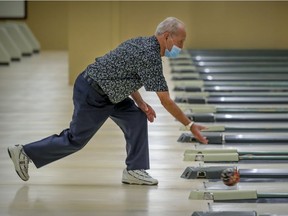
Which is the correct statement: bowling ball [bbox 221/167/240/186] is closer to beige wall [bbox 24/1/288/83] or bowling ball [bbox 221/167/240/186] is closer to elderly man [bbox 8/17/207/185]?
elderly man [bbox 8/17/207/185]

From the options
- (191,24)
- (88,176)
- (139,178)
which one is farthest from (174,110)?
(191,24)

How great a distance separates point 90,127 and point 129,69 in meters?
0.41

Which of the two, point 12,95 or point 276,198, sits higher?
point 276,198

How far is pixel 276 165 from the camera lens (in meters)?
4.86

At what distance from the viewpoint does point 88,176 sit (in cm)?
460

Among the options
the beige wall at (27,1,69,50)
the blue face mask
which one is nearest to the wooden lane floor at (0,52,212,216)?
Result: the blue face mask

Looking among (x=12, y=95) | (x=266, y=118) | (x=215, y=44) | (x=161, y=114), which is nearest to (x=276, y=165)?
(x=266, y=118)

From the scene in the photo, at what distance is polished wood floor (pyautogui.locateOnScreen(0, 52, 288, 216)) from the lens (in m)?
3.83

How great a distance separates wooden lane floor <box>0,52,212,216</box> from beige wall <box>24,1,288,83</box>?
198 centimetres

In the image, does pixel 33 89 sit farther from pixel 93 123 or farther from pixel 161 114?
pixel 93 123

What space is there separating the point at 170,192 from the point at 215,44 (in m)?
7.21

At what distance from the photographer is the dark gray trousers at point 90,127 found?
4.12m

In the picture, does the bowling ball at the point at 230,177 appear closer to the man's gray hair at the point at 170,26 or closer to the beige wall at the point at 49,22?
the man's gray hair at the point at 170,26

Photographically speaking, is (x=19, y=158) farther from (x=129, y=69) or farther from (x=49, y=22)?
(x=49, y=22)
